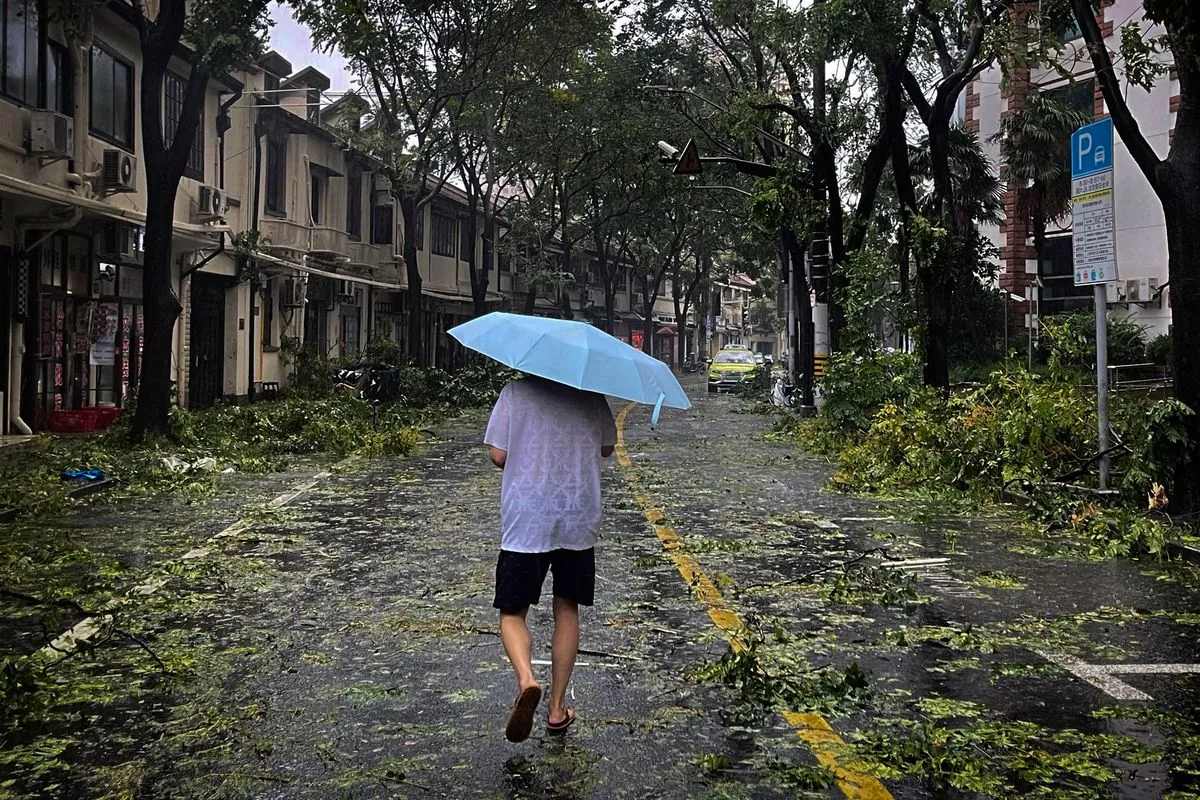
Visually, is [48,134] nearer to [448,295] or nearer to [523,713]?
[523,713]

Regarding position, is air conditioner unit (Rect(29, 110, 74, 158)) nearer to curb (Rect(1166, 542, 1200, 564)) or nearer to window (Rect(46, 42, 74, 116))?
window (Rect(46, 42, 74, 116))

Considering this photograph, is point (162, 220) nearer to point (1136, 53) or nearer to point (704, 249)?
point (1136, 53)

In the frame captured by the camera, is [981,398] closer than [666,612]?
No

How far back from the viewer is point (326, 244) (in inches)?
1331

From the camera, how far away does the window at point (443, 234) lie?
159ft

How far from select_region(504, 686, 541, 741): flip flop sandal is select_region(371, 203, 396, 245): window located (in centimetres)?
3867

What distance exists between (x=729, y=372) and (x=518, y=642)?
4437 centimetres

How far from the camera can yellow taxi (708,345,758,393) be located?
48750 mm

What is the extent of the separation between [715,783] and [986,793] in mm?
1006

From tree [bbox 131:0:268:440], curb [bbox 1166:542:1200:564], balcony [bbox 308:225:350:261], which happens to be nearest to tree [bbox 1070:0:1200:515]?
curb [bbox 1166:542:1200:564]

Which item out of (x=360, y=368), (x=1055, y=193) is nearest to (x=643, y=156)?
(x=360, y=368)

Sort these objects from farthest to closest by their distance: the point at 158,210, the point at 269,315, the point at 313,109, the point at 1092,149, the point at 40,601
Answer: the point at 313,109, the point at 269,315, the point at 158,210, the point at 1092,149, the point at 40,601

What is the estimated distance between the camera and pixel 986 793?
449cm

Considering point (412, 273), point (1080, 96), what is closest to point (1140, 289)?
point (1080, 96)
